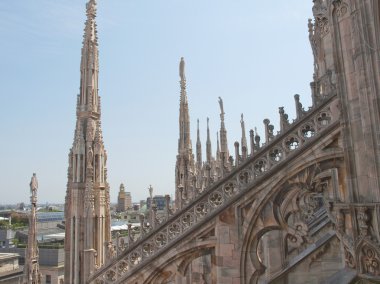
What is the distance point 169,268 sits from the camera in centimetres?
882

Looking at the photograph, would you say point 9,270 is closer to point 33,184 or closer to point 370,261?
point 33,184

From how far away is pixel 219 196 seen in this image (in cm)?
888

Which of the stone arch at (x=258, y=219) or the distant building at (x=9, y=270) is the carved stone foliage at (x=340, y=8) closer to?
the stone arch at (x=258, y=219)

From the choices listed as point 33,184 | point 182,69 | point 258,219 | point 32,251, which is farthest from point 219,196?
point 182,69

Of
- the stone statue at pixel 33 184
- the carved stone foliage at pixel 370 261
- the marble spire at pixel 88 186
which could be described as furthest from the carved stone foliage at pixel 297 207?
the stone statue at pixel 33 184

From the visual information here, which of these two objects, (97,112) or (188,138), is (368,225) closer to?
(97,112)

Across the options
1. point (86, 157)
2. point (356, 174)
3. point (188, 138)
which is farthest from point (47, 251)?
point (356, 174)

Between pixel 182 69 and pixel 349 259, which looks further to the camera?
pixel 182 69

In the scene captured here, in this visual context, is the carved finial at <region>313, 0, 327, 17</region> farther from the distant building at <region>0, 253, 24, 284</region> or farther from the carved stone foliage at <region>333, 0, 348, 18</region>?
the distant building at <region>0, 253, 24, 284</region>

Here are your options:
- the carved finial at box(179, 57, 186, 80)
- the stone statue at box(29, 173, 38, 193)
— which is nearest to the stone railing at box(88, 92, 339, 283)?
the stone statue at box(29, 173, 38, 193)

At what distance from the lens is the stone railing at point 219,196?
26.1ft

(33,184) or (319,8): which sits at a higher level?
(319,8)

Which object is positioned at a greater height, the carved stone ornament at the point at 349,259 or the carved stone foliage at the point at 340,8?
the carved stone foliage at the point at 340,8

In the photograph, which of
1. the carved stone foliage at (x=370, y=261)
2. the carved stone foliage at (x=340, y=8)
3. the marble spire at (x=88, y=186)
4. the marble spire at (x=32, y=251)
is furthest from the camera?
the marble spire at (x=32, y=251)
